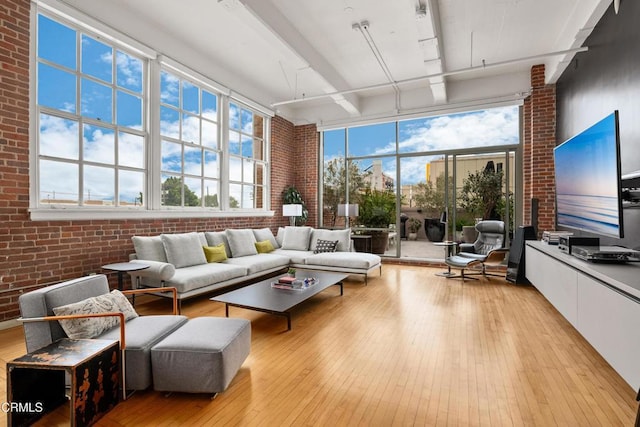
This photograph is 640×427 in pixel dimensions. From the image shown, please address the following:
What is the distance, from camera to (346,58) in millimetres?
5613

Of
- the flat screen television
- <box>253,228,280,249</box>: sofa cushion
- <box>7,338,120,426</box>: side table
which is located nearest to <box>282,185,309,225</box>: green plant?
<box>253,228,280,249</box>: sofa cushion

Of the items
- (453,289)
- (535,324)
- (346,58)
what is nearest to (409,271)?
(453,289)

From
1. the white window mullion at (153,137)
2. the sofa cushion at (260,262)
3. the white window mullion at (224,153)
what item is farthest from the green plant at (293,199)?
the white window mullion at (153,137)

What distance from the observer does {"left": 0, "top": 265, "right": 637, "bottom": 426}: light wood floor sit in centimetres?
195

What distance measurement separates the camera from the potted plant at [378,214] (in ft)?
25.1

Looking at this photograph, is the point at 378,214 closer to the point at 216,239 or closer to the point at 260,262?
the point at 260,262

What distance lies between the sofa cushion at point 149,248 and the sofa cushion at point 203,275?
12.7 inches

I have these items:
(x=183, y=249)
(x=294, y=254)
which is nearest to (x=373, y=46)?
(x=294, y=254)

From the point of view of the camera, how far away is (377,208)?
779cm

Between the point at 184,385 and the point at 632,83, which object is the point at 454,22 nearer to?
the point at 632,83

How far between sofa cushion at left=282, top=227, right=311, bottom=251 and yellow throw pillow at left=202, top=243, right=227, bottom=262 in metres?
1.63

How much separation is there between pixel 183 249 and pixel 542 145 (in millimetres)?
6182

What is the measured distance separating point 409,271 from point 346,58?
4.10m

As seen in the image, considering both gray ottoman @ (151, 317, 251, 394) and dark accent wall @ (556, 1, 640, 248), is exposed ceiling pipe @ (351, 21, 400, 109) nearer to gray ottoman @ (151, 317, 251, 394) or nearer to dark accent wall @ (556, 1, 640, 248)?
dark accent wall @ (556, 1, 640, 248)
